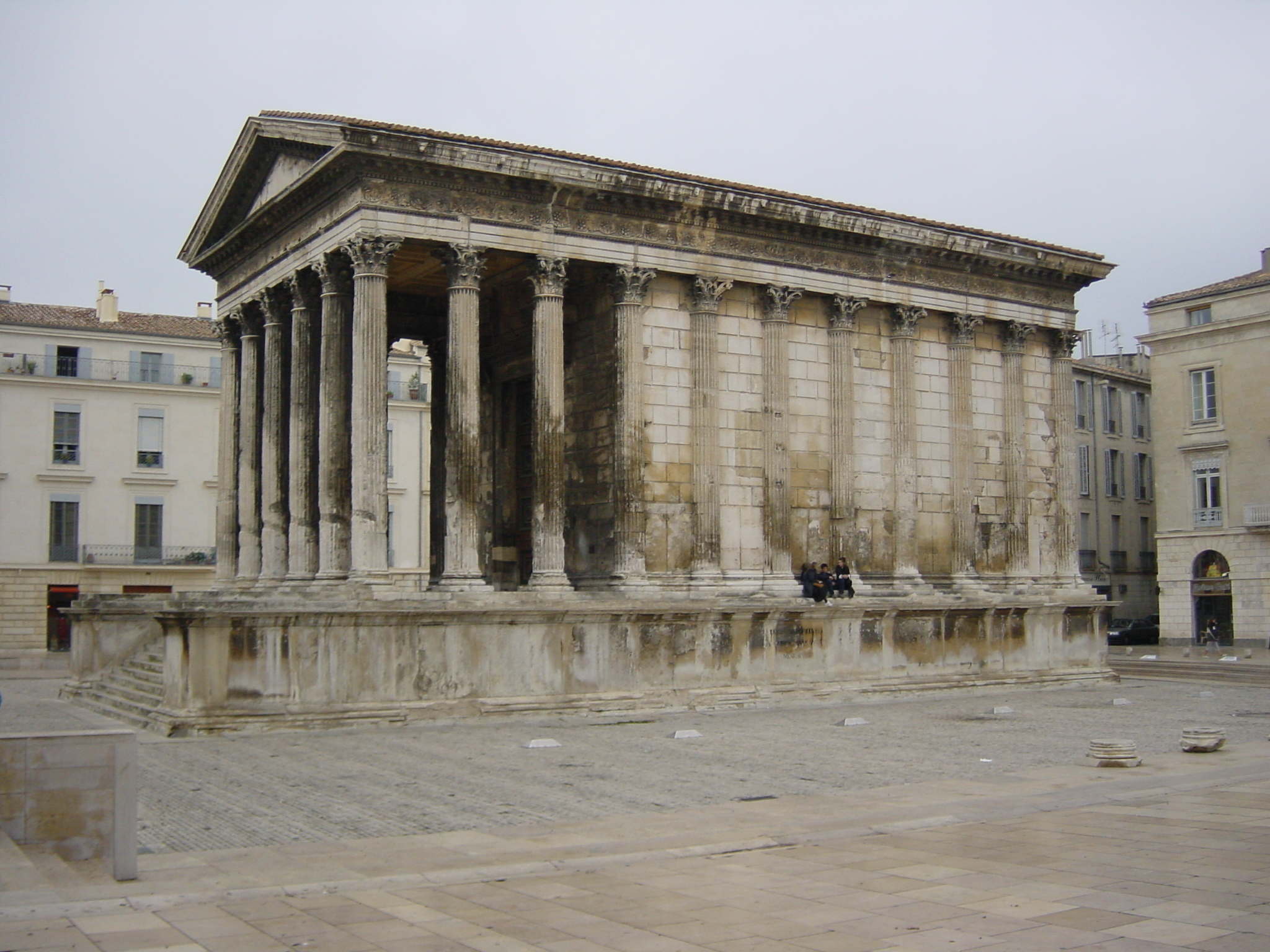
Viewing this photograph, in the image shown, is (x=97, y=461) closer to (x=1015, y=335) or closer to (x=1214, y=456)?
(x=1015, y=335)

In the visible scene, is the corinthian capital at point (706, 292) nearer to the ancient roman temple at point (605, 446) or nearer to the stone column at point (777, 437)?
the ancient roman temple at point (605, 446)

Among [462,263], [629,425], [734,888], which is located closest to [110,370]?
[462,263]

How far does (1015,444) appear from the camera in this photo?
3075 cm

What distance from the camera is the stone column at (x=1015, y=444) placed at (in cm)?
3048

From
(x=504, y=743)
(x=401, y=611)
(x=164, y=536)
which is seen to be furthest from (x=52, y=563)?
(x=504, y=743)

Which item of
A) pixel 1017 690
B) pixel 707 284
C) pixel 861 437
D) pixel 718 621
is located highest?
pixel 707 284

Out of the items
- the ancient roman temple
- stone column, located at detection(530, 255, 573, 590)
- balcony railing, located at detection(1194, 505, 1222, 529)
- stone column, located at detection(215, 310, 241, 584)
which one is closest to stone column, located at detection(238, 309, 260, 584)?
the ancient roman temple

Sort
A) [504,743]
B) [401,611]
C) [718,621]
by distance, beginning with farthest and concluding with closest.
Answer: [718,621] → [401,611] → [504,743]

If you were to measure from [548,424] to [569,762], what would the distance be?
907cm

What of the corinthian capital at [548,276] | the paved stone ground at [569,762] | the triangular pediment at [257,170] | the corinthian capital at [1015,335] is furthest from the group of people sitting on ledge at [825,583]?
the triangular pediment at [257,170]

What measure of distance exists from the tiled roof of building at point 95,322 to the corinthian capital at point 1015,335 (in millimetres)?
27692

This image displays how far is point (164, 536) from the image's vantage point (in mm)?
46500

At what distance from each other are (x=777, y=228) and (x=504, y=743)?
13.4 m

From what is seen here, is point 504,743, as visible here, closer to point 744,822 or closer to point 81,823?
point 744,822
